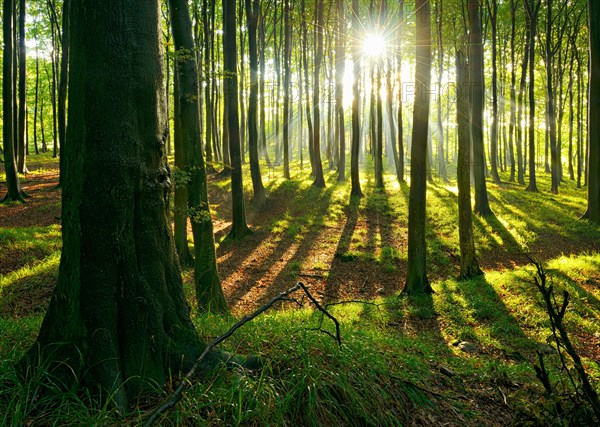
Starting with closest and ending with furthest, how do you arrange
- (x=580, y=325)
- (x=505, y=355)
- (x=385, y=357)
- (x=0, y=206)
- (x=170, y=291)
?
(x=170, y=291)
(x=385, y=357)
(x=505, y=355)
(x=580, y=325)
(x=0, y=206)

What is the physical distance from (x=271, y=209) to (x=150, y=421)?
15365mm

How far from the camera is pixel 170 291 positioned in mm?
2975

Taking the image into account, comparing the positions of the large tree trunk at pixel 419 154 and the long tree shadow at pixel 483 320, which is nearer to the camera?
the long tree shadow at pixel 483 320

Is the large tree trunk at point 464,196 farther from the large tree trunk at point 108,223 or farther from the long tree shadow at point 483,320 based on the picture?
the large tree trunk at point 108,223

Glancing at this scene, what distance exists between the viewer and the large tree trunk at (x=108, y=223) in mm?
2592

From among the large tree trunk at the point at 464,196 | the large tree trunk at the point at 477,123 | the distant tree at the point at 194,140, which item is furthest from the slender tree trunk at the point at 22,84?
the large tree trunk at the point at 464,196

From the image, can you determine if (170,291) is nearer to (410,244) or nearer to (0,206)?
(410,244)

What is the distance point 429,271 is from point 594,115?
8419mm

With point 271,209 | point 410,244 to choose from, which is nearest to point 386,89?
point 271,209

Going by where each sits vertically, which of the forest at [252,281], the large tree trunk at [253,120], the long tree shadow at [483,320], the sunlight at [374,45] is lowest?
the long tree shadow at [483,320]

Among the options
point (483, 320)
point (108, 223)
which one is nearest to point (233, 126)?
point (483, 320)

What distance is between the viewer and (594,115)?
13406 millimetres

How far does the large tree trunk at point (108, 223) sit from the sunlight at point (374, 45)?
69.9ft

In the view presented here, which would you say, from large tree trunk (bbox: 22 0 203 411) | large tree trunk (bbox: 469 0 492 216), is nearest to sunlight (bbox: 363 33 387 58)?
large tree trunk (bbox: 469 0 492 216)
